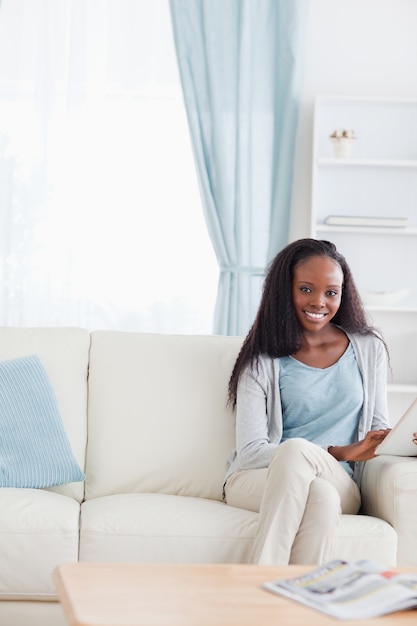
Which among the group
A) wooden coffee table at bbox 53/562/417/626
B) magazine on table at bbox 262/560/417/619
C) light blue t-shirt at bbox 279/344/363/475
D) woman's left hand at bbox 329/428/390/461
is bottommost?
wooden coffee table at bbox 53/562/417/626

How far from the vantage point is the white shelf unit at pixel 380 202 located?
4.51m

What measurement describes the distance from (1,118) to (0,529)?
2472mm

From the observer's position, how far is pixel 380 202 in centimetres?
452

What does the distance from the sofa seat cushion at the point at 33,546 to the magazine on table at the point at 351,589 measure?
862 mm

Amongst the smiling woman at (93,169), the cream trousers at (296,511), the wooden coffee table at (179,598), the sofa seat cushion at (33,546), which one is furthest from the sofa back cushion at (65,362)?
the smiling woman at (93,169)

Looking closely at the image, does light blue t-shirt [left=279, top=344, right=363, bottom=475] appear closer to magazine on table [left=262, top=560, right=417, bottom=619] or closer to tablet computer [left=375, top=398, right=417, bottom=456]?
tablet computer [left=375, top=398, right=417, bottom=456]

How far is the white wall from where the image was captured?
4543mm

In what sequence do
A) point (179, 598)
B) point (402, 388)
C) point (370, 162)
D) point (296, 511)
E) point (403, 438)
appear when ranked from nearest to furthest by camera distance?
point (179, 598) < point (296, 511) < point (403, 438) < point (402, 388) < point (370, 162)

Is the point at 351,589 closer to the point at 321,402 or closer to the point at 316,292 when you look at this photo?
the point at 321,402

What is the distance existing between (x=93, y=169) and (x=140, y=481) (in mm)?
1962

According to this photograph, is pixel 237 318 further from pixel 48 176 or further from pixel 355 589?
pixel 355 589

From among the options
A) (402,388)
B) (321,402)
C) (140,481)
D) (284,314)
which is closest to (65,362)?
(140,481)

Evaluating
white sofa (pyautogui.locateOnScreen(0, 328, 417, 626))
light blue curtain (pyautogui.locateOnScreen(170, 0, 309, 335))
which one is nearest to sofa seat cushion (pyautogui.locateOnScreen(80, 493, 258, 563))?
white sofa (pyautogui.locateOnScreen(0, 328, 417, 626))

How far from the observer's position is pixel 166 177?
14.9 ft
